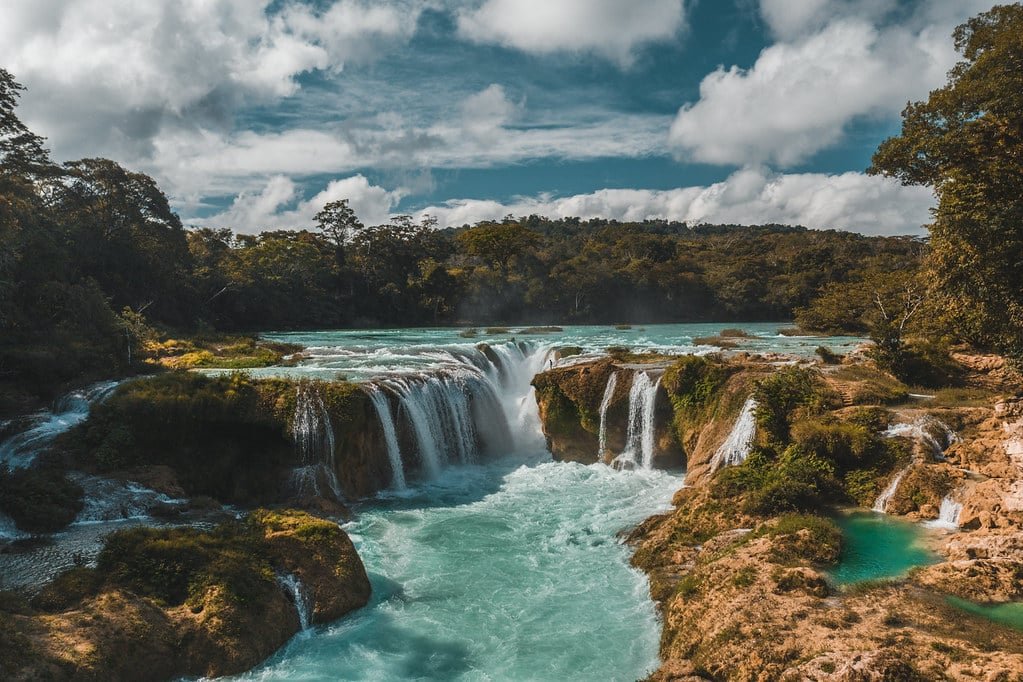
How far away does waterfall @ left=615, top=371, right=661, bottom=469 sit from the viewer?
18.1 m

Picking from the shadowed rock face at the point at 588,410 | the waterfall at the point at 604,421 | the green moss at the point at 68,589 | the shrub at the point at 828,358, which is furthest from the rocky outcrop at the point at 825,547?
the green moss at the point at 68,589

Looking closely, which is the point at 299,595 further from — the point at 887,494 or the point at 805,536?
the point at 887,494

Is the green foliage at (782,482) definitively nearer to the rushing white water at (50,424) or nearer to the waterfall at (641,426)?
the waterfall at (641,426)

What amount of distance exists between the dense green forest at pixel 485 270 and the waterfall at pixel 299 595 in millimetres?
12651

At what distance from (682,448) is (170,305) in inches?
1280

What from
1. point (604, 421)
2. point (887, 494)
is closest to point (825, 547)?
point (887, 494)

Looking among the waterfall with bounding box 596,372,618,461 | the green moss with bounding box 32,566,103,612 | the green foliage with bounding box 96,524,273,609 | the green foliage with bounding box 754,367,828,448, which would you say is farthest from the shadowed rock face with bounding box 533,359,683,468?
the green moss with bounding box 32,566,103,612

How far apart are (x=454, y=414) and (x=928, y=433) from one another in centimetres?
1247

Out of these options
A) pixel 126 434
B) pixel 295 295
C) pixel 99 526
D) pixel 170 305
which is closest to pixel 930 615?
pixel 99 526

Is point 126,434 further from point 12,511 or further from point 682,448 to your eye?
point 682,448

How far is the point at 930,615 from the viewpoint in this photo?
738 centimetres

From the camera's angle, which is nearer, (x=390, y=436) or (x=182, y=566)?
(x=182, y=566)

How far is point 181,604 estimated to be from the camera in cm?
875

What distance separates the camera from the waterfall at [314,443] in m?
15.4
